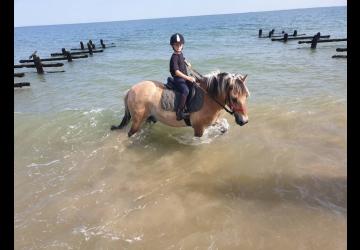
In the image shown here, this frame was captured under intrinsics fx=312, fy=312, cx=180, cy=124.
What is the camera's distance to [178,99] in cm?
673

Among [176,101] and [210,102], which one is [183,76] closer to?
[176,101]

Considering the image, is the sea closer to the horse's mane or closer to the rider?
the rider

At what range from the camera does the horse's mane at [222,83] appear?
5786 mm

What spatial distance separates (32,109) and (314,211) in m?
10.2

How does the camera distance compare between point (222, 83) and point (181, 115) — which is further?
point (181, 115)

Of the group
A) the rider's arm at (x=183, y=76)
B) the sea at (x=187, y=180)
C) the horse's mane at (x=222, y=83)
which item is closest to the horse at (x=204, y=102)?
the horse's mane at (x=222, y=83)

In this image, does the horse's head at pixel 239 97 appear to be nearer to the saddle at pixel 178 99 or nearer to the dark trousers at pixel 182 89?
the saddle at pixel 178 99

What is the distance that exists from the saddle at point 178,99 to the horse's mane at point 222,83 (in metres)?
0.31

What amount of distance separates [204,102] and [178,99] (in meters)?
0.57

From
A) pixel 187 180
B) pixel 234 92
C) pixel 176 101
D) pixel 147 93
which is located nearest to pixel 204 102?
pixel 176 101

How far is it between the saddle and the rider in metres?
0.11

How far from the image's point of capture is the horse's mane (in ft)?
19.0

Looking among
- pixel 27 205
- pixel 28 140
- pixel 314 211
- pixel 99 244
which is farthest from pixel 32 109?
pixel 314 211
